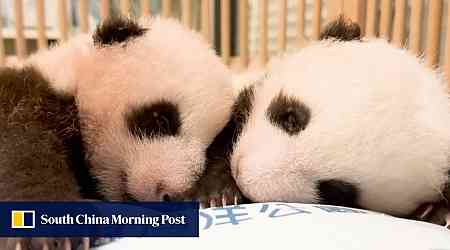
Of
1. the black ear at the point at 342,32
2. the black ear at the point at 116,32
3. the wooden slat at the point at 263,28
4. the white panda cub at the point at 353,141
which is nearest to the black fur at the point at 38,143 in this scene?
the black ear at the point at 116,32

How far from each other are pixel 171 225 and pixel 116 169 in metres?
0.30

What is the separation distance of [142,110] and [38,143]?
0.61 feet

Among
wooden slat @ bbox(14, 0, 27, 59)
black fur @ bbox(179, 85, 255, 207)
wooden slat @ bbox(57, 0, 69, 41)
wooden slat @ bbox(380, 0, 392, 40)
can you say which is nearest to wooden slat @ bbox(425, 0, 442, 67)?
wooden slat @ bbox(380, 0, 392, 40)

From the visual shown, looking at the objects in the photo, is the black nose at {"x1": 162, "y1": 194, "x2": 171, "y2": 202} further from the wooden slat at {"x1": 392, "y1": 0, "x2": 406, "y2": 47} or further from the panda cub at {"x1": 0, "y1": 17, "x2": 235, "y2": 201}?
the wooden slat at {"x1": 392, "y1": 0, "x2": 406, "y2": 47}

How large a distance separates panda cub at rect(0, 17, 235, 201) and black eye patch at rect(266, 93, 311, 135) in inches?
3.7

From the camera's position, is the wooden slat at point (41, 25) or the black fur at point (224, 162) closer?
the black fur at point (224, 162)

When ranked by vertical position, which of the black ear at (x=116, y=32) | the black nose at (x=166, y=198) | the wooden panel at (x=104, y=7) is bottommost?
the black nose at (x=166, y=198)

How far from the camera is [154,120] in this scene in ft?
3.03

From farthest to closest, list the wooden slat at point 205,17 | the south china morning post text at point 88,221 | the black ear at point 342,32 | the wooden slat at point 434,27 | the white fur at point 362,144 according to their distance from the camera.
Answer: the wooden slat at point 205,17 → the wooden slat at point 434,27 → the black ear at point 342,32 → the white fur at point 362,144 → the south china morning post text at point 88,221

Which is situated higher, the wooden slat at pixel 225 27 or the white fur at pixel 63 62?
the wooden slat at pixel 225 27

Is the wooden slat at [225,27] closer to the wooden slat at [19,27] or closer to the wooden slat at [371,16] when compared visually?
the wooden slat at [371,16]

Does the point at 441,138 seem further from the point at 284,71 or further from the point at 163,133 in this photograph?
the point at 163,133

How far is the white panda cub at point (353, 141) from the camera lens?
851 millimetres

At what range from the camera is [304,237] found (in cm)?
63
